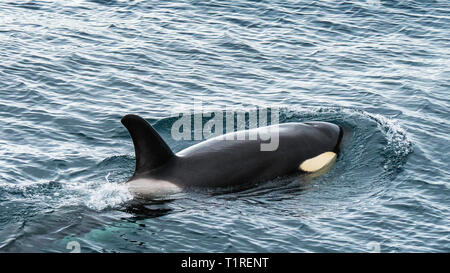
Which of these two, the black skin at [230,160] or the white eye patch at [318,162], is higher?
the black skin at [230,160]

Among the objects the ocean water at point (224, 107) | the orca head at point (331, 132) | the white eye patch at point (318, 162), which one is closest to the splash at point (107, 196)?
the ocean water at point (224, 107)

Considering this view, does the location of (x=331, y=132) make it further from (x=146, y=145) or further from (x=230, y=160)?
(x=146, y=145)

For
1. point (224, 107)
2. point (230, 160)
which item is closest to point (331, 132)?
point (230, 160)

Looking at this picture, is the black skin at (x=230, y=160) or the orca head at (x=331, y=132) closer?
the black skin at (x=230, y=160)

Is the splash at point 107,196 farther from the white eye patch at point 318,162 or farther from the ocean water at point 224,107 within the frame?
the white eye patch at point 318,162

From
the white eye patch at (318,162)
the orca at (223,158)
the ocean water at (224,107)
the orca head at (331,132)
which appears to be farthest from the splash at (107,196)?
the orca head at (331,132)

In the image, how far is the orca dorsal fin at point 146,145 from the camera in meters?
14.7

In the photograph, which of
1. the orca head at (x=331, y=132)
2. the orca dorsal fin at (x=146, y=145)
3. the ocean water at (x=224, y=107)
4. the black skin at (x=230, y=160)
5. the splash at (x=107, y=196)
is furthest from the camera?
the orca head at (x=331, y=132)

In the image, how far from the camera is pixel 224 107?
21125mm

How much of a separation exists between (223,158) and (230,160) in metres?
0.15

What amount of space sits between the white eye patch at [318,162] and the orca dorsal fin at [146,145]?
9.85 feet

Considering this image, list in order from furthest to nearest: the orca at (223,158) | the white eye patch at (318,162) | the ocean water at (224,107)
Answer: the white eye patch at (318,162), the orca at (223,158), the ocean water at (224,107)

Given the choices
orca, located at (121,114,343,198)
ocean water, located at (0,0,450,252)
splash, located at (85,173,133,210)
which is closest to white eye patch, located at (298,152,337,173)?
orca, located at (121,114,343,198)
